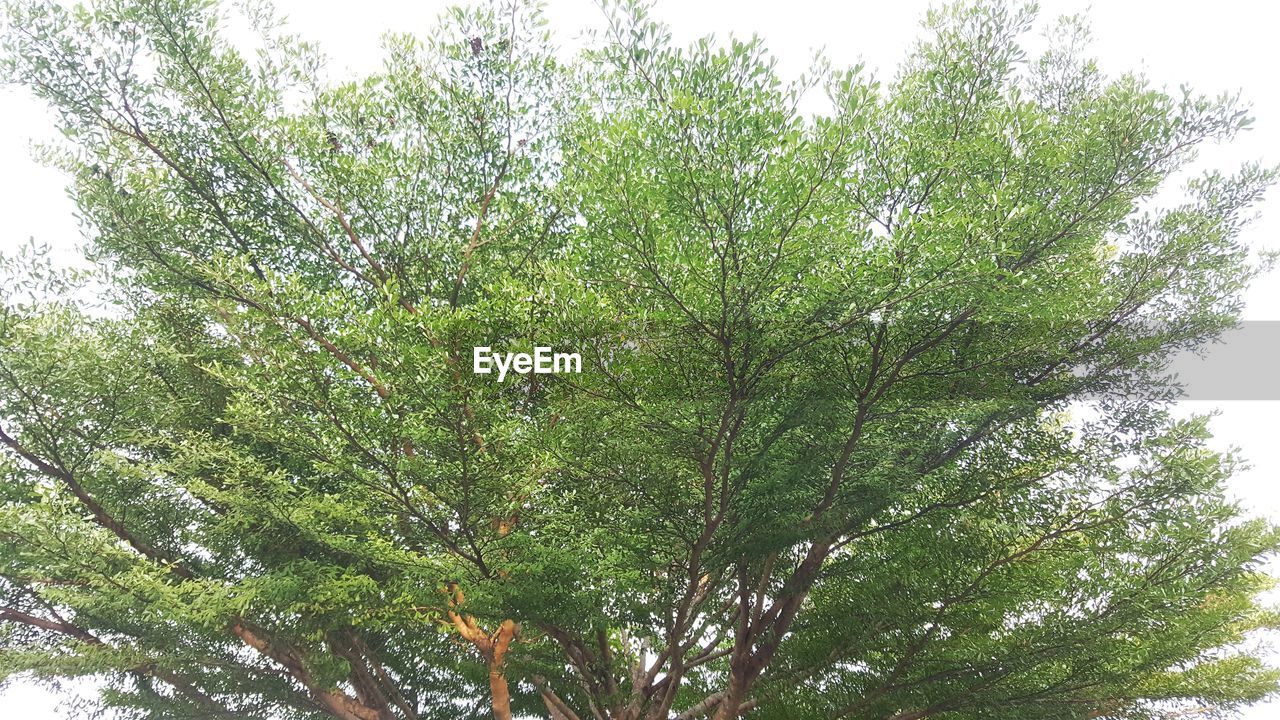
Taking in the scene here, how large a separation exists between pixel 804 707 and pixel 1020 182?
5.04m

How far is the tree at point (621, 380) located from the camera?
411 cm

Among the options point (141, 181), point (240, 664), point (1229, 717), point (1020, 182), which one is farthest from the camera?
point (1229, 717)

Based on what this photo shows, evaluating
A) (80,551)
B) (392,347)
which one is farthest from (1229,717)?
(80,551)

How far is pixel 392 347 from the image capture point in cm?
475

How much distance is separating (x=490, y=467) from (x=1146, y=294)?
4.85 meters

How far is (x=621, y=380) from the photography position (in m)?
4.77

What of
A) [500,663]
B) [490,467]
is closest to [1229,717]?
[500,663]

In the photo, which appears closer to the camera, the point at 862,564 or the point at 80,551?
the point at 80,551

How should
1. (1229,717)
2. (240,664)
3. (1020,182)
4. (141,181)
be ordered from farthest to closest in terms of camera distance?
(1229,717), (240,664), (141,181), (1020,182)

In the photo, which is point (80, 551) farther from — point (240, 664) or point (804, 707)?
point (804, 707)

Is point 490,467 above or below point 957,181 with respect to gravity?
below

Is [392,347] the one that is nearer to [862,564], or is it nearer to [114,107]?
[114,107]

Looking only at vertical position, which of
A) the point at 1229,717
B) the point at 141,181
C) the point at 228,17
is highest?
the point at 228,17

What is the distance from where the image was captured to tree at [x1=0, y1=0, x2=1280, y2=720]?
411cm
